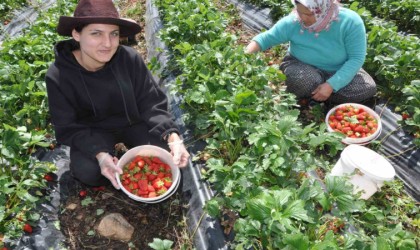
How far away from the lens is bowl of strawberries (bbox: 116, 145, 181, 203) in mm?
2502

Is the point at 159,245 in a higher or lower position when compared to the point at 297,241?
lower

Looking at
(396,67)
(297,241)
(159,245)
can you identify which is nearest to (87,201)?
(159,245)

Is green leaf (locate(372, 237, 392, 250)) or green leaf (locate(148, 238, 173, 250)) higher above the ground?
green leaf (locate(372, 237, 392, 250))

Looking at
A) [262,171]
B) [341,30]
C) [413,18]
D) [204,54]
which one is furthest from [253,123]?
[413,18]

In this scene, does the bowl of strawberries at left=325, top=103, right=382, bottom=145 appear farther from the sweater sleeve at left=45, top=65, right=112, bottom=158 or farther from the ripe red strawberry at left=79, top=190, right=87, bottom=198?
the ripe red strawberry at left=79, top=190, right=87, bottom=198

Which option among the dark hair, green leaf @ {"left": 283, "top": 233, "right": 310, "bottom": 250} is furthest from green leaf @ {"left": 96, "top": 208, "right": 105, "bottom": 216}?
green leaf @ {"left": 283, "top": 233, "right": 310, "bottom": 250}

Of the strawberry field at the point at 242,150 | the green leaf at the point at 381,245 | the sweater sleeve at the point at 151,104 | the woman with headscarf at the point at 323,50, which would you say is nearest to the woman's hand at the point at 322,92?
the woman with headscarf at the point at 323,50

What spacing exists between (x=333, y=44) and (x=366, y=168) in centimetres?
146

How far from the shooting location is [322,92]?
3400 mm

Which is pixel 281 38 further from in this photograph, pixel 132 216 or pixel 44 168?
pixel 44 168

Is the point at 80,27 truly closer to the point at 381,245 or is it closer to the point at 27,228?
the point at 27,228

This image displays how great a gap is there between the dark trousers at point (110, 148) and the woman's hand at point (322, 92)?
66.5 inches

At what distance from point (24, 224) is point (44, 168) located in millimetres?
429

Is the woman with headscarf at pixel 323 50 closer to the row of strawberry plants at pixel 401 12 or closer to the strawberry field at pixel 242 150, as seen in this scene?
the strawberry field at pixel 242 150
